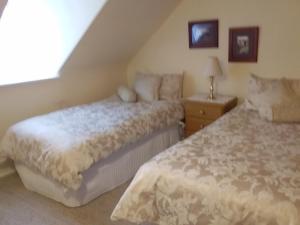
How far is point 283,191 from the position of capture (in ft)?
4.63

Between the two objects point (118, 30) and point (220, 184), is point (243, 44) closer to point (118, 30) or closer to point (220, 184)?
point (118, 30)

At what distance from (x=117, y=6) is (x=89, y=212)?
77.5 inches

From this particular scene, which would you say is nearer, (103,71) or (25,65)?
(25,65)

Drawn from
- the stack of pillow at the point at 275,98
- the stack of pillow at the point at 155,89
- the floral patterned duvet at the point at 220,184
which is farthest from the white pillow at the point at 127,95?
the floral patterned duvet at the point at 220,184

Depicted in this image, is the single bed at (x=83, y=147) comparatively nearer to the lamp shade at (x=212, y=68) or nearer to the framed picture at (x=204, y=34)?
the lamp shade at (x=212, y=68)

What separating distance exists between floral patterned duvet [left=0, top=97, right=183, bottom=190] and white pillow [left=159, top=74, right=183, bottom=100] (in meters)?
0.34

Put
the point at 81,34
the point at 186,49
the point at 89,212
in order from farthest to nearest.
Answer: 1. the point at 186,49
2. the point at 81,34
3. the point at 89,212

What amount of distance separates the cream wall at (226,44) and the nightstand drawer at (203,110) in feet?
1.40

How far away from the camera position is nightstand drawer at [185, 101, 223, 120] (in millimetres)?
3119

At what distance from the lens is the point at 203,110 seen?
3.21 meters

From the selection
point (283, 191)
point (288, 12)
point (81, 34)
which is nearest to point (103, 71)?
point (81, 34)

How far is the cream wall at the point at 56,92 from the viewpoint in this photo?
2.94 m

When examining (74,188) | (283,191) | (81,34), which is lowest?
(74,188)

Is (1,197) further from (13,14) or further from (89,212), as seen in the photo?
(13,14)
